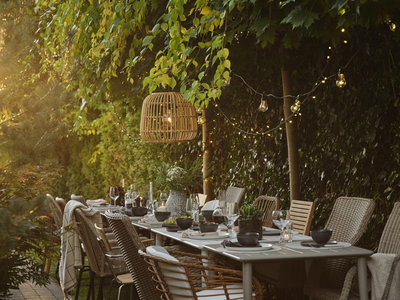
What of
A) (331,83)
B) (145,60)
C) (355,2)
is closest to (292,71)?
(331,83)

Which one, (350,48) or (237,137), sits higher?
(350,48)

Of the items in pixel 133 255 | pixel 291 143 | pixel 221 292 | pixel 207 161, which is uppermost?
pixel 291 143

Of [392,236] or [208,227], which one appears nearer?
[392,236]

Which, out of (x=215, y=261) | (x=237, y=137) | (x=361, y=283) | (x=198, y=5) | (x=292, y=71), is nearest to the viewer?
(x=361, y=283)

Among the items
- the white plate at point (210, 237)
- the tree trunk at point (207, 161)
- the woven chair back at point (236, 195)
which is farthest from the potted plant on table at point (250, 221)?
the tree trunk at point (207, 161)

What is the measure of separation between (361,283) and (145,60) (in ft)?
13.8

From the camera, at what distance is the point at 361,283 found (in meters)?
3.16

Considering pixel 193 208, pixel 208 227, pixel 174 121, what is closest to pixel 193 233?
pixel 208 227

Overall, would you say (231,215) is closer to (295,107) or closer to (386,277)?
(386,277)

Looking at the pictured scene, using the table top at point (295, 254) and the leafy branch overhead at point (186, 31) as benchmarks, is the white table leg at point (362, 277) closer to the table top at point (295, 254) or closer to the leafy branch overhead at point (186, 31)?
the table top at point (295, 254)

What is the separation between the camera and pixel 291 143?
563cm

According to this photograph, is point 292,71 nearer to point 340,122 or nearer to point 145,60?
point 340,122

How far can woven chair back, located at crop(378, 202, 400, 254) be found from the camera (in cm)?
351

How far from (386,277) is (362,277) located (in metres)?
0.13
